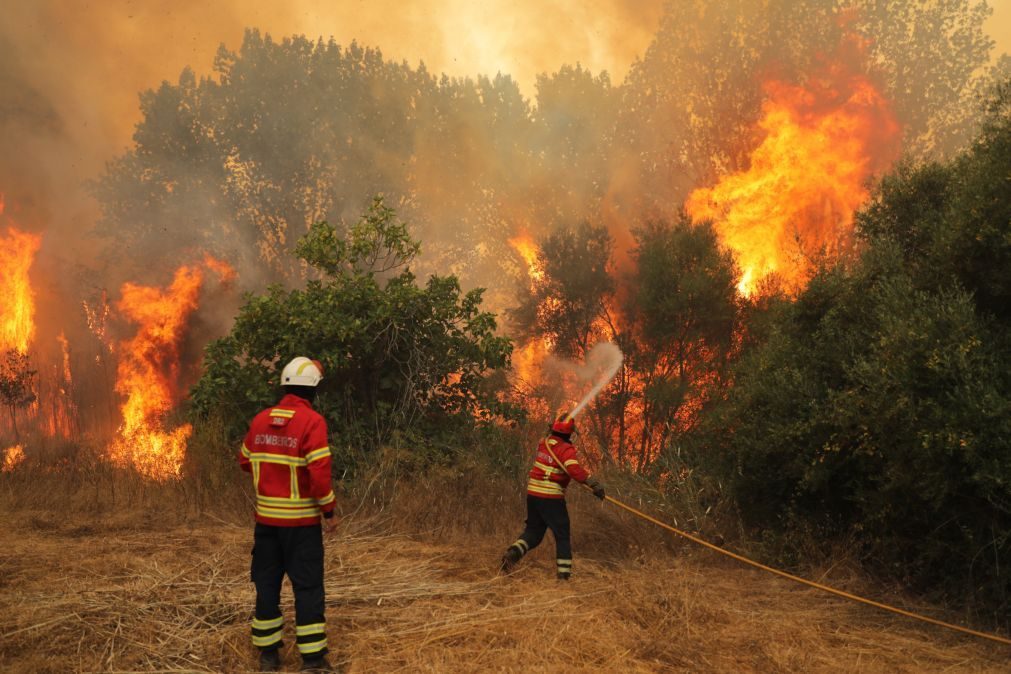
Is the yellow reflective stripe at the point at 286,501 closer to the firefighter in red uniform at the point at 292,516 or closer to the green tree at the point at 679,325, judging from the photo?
the firefighter in red uniform at the point at 292,516

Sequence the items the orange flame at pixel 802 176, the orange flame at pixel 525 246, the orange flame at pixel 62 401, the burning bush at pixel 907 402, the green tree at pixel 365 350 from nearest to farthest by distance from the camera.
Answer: the burning bush at pixel 907 402, the green tree at pixel 365 350, the orange flame at pixel 802 176, the orange flame at pixel 62 401, the orange flame at pixel 525 246

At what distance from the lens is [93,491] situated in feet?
41.5

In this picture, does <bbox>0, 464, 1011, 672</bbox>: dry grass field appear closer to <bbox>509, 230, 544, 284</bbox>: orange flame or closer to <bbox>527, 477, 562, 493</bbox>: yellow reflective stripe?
<bbox>527, 477, 562, 493</bbox>: yellow reflective stripe

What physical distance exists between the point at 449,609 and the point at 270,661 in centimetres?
191

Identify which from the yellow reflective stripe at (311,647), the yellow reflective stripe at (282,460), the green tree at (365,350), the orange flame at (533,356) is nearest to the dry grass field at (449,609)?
the yellow reflective stripe at (311,647)

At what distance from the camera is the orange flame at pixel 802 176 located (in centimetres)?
2389

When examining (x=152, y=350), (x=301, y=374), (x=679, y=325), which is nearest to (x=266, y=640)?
(x=301, y=374)

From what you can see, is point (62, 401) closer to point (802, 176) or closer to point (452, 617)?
point (452, 617)

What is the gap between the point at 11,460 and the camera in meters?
14.6

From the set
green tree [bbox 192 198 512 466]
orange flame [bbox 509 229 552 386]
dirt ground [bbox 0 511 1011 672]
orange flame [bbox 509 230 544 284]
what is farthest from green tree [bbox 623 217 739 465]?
dirt ground [bbox 0 511 1011 672]

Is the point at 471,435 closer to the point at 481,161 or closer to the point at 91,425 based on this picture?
the point at 91,425

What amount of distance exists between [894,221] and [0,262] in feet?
83.3

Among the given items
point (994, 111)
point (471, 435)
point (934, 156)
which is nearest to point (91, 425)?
point (471, 435)

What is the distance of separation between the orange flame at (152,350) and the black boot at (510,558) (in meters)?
16.0
